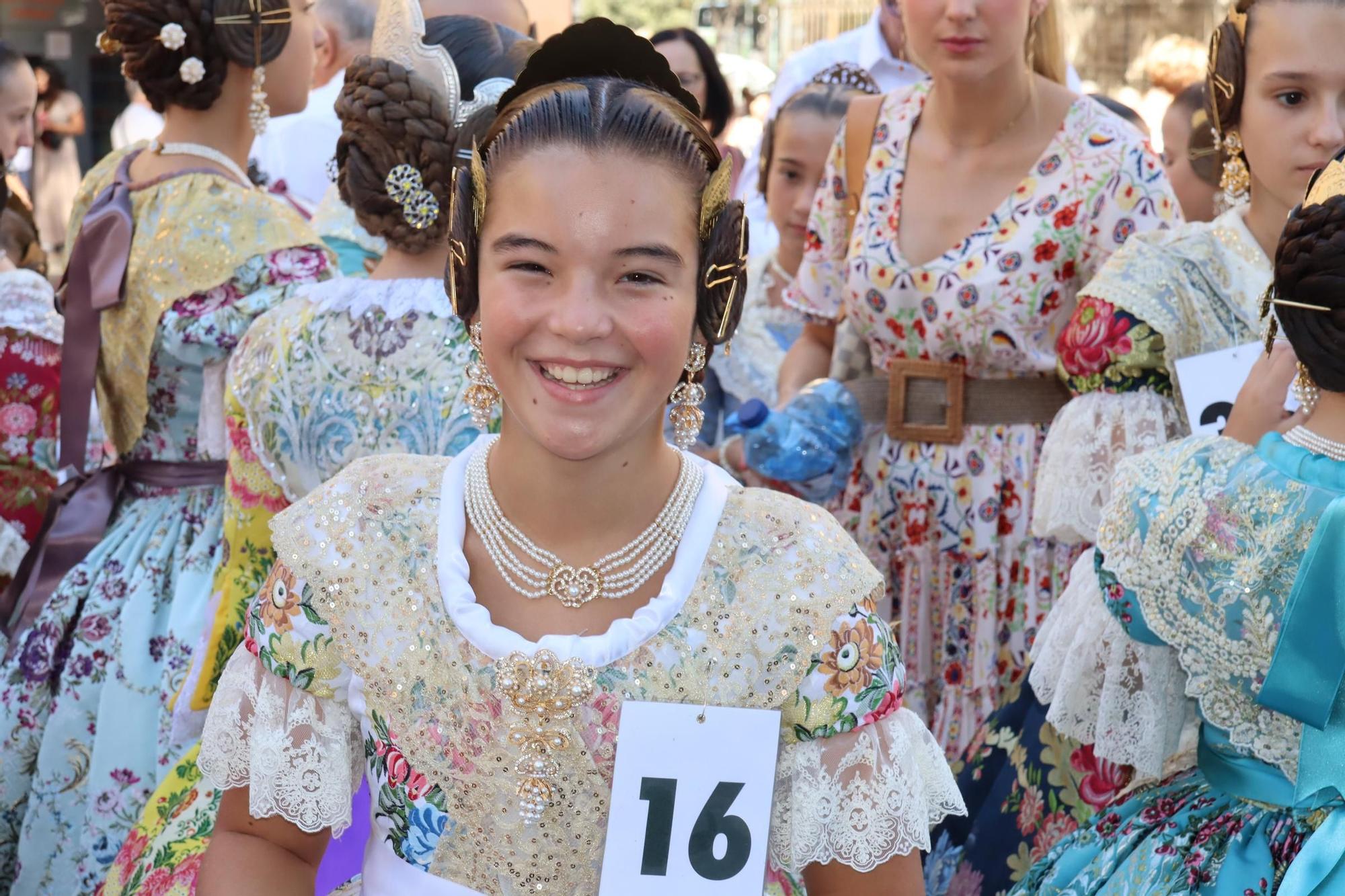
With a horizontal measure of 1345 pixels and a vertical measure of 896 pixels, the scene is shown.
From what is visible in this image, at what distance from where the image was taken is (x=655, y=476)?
2.01 m

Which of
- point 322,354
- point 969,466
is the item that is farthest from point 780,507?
point 969,466

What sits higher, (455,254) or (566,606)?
(455,254)

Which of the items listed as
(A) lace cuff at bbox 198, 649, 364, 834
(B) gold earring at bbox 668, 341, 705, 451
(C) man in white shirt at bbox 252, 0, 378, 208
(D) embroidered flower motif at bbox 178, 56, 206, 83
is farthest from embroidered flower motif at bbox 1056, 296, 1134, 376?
(C) man in white shirt at bbox 252, 0, 378, 208

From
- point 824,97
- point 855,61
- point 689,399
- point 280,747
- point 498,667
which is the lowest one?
point 280,747

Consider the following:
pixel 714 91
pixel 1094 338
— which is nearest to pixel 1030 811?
pixel 1094 338

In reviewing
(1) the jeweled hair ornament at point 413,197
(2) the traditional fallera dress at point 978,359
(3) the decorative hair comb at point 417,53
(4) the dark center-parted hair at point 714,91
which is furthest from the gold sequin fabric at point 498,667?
(4) the dark center-parted hair at point 714,91

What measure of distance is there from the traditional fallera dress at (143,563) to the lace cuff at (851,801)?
5.67ft

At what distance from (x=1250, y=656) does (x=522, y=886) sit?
1108 mm

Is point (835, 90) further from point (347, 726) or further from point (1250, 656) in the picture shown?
point (347, 726)

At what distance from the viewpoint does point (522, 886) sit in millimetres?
1873

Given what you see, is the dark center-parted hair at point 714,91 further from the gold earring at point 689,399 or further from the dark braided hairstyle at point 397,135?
the gold earring at point 689,399

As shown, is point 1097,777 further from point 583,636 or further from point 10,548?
point 10,548

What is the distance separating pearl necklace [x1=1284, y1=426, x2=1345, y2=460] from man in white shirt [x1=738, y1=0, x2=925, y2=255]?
349cm
